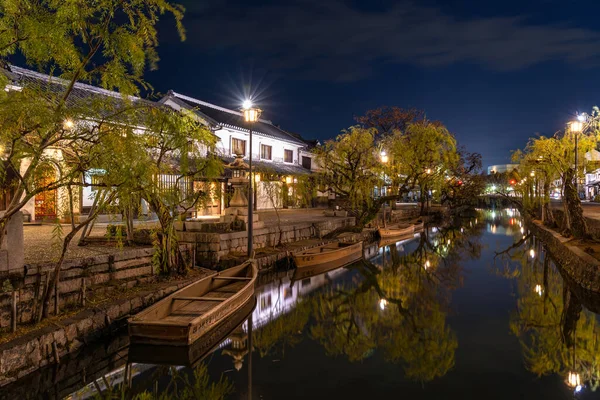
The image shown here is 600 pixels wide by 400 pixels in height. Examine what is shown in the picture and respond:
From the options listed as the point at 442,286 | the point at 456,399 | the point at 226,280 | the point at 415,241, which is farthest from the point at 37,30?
the point at 415,241

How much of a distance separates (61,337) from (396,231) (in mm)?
22128

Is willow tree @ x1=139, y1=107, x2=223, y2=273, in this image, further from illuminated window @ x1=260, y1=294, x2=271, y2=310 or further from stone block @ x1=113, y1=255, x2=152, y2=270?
illuminated window @ x1=260, y1=294, x2=271, y2=310

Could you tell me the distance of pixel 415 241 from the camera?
90.2 ft

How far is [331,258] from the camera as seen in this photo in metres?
17.8

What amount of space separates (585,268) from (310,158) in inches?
1129

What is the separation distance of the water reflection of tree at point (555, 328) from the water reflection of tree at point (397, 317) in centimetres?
172

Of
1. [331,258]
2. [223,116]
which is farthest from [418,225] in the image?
[223,116]

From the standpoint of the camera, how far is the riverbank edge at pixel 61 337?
6.81m

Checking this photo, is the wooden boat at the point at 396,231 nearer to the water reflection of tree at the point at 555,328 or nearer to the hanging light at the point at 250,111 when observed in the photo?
the water reflection of tree at the point at 555,328

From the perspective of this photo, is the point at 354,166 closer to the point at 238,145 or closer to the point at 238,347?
the point at 238,145

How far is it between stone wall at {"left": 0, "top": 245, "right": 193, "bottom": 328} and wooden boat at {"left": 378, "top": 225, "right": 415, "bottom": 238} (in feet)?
56.6

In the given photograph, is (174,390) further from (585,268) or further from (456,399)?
(585,268)

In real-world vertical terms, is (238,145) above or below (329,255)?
Answer: above

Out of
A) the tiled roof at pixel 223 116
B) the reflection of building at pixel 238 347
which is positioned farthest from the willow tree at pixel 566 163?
the tiled roof at pixel 223 116
